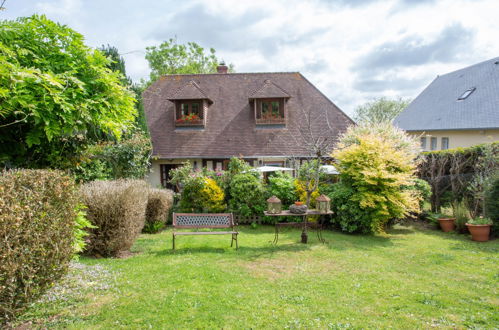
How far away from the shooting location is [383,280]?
5.80m

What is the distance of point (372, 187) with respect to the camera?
9680 millimetres

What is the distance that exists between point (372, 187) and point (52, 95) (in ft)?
29.5

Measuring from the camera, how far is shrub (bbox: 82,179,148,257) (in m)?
6.67

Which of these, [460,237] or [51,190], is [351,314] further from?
[460,237]

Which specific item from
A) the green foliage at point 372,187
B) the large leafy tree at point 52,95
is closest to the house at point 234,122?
the green foliage at point 372,187

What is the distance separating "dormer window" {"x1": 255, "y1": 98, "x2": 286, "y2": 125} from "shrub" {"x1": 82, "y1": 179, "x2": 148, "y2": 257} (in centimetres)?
1105

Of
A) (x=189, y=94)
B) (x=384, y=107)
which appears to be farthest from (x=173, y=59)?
(x=384, y=107)

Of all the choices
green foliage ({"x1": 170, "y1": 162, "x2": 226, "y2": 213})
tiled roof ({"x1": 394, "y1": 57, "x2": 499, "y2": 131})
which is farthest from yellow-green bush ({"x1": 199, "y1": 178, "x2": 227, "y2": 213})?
tiled roof ({"x1": 394, "y1": 57, "x2": 499, "y2": 131})

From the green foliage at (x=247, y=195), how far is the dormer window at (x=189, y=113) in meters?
6.86

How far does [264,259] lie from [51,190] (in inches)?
189

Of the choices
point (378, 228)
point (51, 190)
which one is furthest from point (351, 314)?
point (378, 228)

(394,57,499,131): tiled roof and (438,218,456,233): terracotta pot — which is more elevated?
(394,57,499,131): tiled roof

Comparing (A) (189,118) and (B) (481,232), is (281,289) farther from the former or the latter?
(A) (189,118)

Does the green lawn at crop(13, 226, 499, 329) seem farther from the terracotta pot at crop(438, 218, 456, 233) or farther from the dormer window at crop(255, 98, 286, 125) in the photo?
the dormer window at crop(255, 98, 286, 125)
